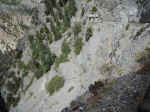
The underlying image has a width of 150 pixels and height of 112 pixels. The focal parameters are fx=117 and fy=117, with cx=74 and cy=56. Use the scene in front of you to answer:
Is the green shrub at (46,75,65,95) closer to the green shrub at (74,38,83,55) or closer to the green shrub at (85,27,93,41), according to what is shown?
the green shrub at (74,38,83,55)

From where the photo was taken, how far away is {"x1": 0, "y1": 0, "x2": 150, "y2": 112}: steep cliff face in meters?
16.0

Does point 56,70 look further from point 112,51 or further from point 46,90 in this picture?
point 112,51

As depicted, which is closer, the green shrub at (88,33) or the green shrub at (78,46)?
the green shrub at (88,33)

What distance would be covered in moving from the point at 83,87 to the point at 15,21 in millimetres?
166409

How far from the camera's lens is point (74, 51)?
25.8m

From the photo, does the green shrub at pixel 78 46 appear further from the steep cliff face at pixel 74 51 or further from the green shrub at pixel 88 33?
the green shrub at pixel 88 33

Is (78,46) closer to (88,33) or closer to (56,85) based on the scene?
(88,33)

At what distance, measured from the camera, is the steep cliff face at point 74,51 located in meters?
16.0

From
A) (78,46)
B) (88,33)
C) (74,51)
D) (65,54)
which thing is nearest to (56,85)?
(65,54)

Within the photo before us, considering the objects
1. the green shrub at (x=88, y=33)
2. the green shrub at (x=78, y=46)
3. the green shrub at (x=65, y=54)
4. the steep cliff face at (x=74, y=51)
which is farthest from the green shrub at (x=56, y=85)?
the green shrub at (x=88, y=33)

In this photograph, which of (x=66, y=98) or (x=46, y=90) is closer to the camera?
(x=66, y=98)

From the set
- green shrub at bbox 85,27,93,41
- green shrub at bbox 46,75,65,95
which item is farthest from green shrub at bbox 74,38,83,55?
green shrub at bbox 46,75,65,95

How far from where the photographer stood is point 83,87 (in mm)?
18625

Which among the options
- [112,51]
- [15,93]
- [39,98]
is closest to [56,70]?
[39,98]
